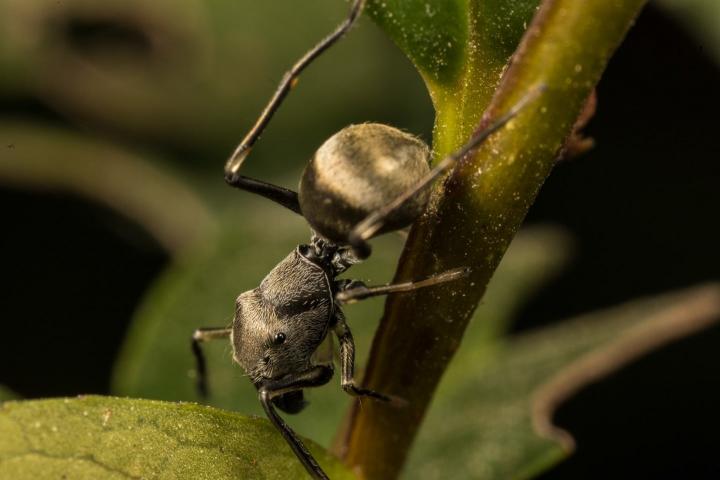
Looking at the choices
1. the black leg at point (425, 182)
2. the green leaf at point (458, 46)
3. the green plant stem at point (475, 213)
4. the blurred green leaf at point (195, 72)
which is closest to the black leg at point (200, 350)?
the black leg at point (425, 182)

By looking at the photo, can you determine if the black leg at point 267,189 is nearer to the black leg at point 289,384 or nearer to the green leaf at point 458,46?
the black leg at point 289,384

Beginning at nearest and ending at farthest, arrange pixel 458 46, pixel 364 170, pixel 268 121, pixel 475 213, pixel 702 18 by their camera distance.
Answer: pixel 475 213 < pixel 458 46 < pixel 364 170 < pixel 268 121 < pixel 702 18

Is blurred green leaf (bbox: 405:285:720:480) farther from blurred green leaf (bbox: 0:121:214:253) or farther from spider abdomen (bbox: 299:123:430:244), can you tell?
blurred green leaf (bbox: 0:121:214:253)

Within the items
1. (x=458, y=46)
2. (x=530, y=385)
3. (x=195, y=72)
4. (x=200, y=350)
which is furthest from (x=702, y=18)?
(x=195, y=72)

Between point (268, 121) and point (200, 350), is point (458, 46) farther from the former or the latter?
point (200, 350)

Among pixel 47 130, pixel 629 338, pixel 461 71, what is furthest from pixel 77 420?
pixel 47 130

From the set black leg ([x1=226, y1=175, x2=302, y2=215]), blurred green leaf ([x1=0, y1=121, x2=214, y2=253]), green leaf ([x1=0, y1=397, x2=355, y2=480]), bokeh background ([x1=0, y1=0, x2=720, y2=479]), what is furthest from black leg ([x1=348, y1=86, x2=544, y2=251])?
blurred green leaf ([x1=0, y1=121, x2=214, y2=253])

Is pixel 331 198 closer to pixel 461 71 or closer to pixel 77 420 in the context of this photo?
pixel 461 71
